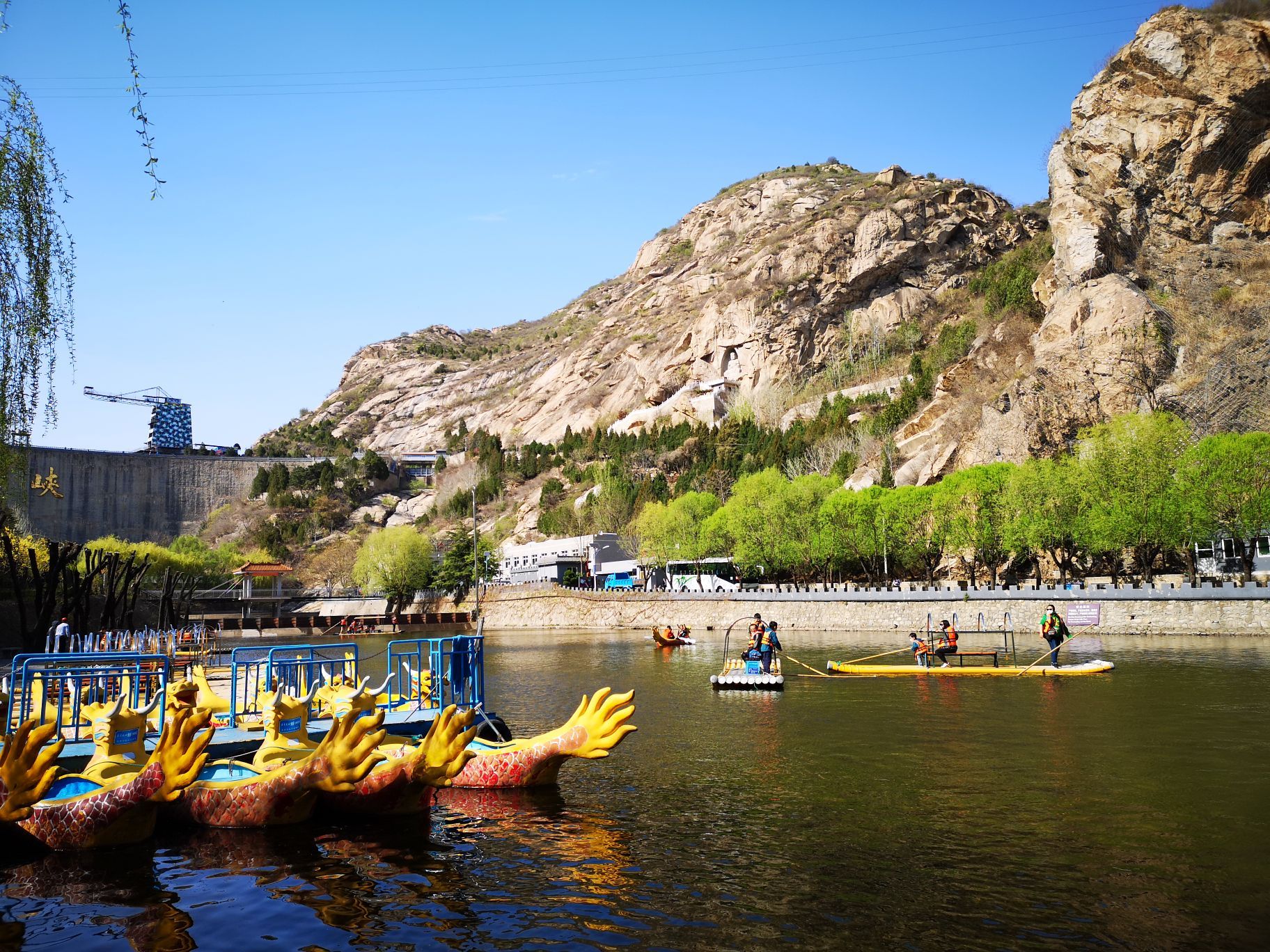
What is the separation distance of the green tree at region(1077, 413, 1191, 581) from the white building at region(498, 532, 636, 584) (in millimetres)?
49055

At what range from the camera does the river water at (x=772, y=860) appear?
33.6 ft

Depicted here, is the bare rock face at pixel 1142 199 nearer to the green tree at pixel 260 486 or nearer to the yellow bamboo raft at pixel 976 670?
the yellow bamboo raft at pixel 976 670

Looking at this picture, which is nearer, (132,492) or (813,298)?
(132,492)

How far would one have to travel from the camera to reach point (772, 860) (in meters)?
12.4

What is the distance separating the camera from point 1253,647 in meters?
37.5

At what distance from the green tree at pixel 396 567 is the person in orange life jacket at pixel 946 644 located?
64.1 meters

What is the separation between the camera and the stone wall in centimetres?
4334

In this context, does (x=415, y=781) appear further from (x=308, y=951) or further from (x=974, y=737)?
(x=974, y=737)

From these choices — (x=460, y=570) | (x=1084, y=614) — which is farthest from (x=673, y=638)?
(x=460, y=570)

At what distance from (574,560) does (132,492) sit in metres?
71.3

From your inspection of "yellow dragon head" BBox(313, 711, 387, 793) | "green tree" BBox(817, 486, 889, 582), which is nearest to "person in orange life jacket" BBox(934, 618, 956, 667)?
"yellow dragon head" BBox(313, 711, 387, 793)

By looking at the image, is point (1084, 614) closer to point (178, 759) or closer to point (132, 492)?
point (178, 759)

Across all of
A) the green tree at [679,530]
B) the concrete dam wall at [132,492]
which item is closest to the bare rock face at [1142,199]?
the green tree at [679,530]

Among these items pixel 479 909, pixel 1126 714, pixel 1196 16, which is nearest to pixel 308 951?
pixel 479 909
